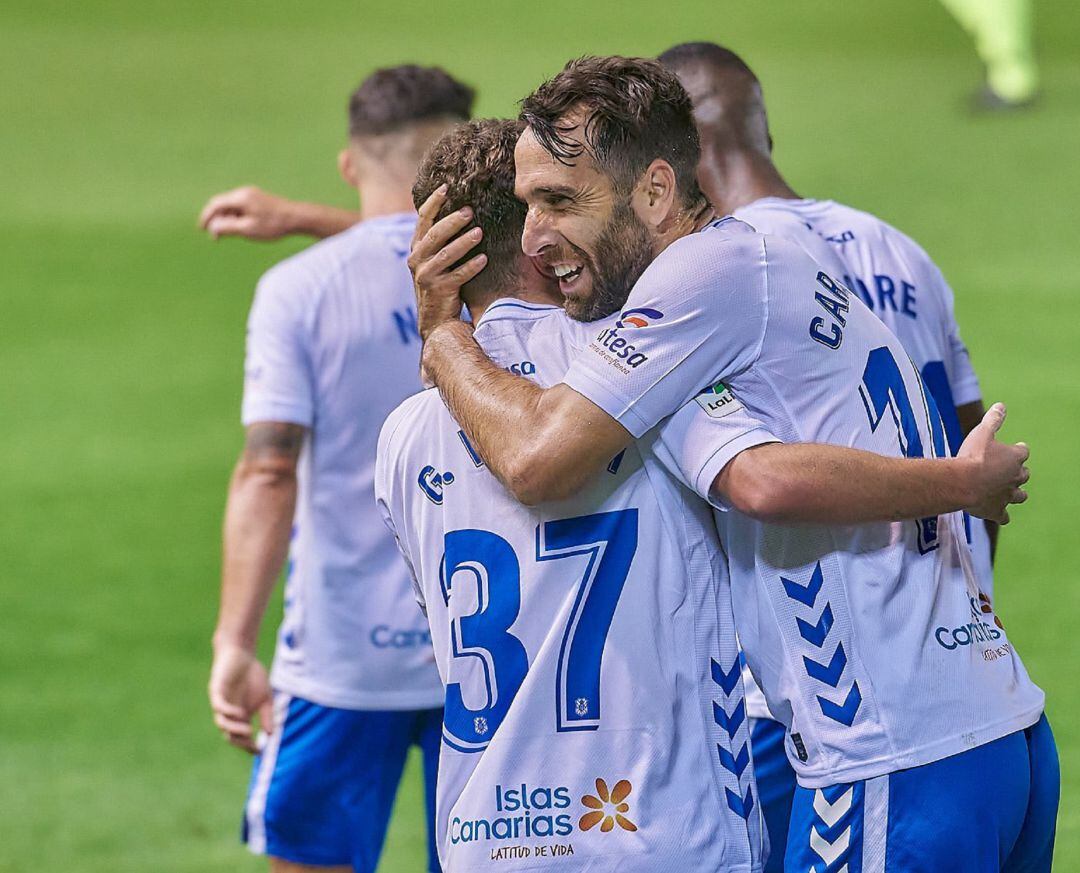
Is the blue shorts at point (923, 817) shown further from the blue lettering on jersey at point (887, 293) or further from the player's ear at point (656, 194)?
the blue lettering on jersey at point (887, 293)

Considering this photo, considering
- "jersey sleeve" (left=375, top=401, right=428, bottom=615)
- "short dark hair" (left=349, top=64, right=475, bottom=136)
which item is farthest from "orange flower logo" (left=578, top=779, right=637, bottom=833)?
"short dark hair" (left=349, top=64, right=475, bottom=136)

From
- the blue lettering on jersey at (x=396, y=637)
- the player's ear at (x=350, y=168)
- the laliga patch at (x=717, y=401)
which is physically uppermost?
the player's ear at (x=350, y=168)

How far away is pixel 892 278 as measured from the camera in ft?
9.65

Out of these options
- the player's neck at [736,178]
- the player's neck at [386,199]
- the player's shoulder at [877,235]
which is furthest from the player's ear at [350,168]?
the player's shoulder at [877,235]

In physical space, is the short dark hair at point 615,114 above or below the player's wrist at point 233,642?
above

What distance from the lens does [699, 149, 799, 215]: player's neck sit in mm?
3117

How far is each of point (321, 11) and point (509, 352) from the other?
1331 centimetres

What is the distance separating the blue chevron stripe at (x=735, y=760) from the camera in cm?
202

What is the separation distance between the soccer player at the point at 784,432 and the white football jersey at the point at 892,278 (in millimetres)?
797

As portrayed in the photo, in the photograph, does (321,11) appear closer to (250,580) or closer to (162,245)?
(162,245)

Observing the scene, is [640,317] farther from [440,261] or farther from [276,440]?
[276,440]

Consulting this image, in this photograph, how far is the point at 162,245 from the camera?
1175 centimetres

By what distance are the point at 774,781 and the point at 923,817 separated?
71 centimetres

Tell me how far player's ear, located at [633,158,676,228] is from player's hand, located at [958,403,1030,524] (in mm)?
488
